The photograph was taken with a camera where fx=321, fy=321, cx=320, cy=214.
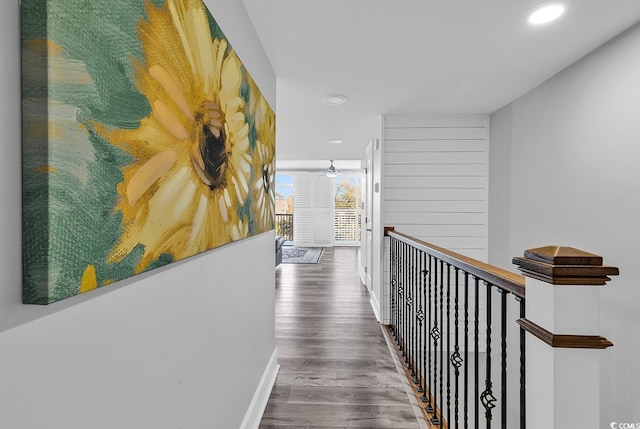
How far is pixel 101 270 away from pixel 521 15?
2.19 m

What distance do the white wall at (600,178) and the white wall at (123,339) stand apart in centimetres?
219

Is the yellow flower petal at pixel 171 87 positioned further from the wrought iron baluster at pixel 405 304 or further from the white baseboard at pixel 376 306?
the white baseboard at pixel 376 306

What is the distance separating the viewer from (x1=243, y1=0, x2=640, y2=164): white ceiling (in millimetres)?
1666

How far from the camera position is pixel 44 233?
486 mm

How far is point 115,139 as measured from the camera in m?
0.64

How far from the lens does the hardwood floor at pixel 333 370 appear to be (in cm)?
195

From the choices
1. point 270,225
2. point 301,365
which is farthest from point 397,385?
point 270,225

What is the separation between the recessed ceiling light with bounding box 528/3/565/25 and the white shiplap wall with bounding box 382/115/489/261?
1.76 meters

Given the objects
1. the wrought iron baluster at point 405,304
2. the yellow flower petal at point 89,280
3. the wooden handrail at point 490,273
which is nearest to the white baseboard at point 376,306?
the wrought iron baluster at point 405,304

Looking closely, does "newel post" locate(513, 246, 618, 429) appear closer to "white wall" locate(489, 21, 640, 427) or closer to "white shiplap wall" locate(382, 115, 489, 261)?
"white wall" locate(489, 21, 640, 427)

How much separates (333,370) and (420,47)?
2378 mm

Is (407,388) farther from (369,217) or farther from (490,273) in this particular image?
(369,217)

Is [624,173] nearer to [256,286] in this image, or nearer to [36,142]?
[256,286]

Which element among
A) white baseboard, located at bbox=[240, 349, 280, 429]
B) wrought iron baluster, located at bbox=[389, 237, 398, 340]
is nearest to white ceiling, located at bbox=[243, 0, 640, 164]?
wrought iron baluster, located at bbox=[389, 237, 398, 340]
